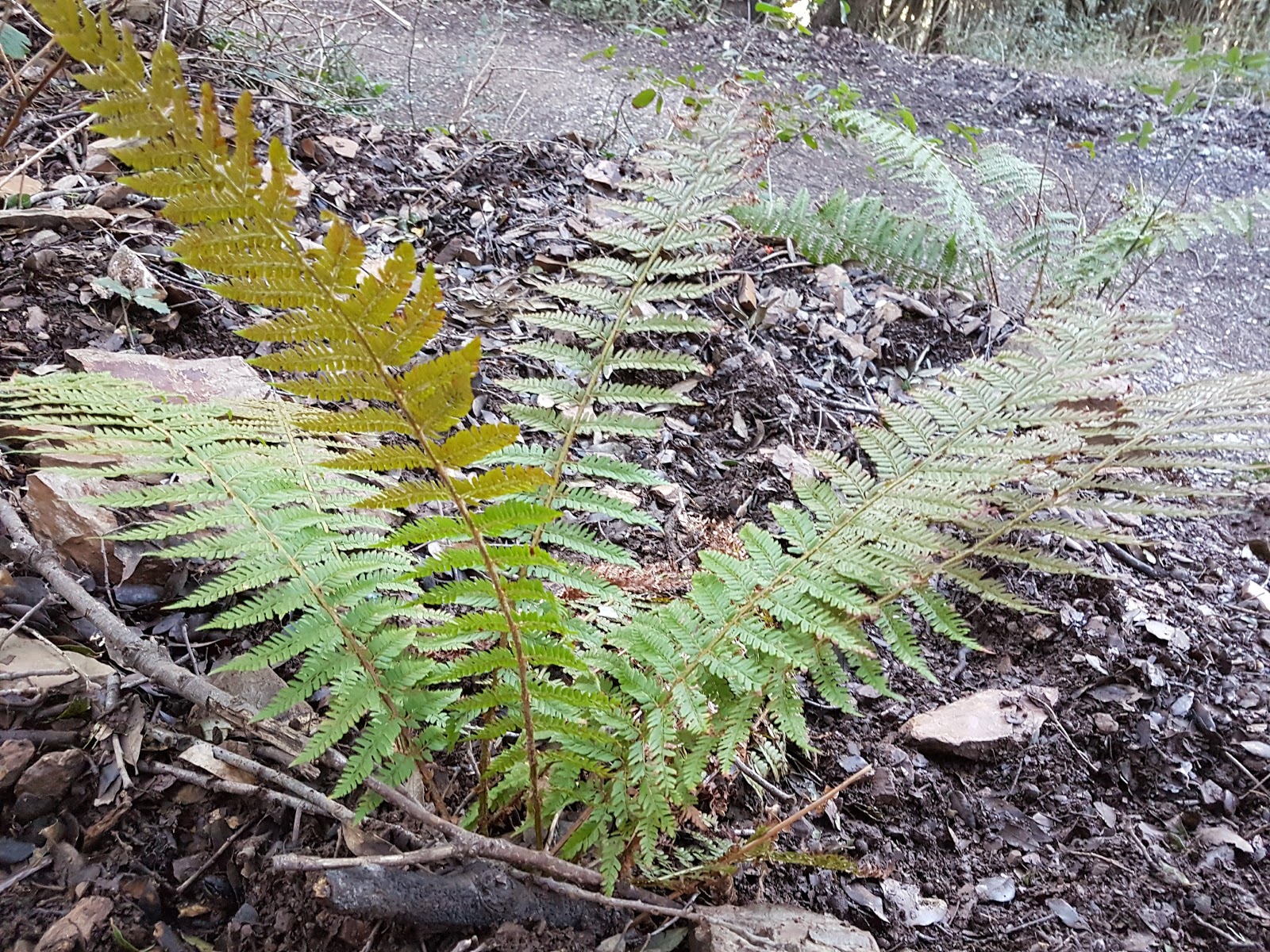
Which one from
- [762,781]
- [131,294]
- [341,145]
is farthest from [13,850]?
[341,145]

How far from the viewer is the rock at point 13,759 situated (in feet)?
3.71

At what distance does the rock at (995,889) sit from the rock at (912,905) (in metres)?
0.07

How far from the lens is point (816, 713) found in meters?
1.63

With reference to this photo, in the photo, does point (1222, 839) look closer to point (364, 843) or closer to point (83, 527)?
point (364, 843)

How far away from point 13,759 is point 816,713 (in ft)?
4.29

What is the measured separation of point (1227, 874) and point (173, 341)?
2.42 meters

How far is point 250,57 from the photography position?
3.41m

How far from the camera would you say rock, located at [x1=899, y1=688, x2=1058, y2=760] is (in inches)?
60.4

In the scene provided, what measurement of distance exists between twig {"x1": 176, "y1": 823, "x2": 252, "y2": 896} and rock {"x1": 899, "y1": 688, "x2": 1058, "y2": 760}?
3.75ft

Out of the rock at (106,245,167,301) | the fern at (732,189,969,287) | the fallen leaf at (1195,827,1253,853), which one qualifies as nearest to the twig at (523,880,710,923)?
the fallen leaf at (1195,827,1253,853)

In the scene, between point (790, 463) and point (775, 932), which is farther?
point (790, 463)

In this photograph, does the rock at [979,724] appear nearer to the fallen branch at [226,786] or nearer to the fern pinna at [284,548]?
the fern pinna at [284,548]

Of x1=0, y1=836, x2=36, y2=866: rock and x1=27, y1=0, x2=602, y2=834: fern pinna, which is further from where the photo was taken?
x1=0, y1=836, x2=36, y2=866: rock

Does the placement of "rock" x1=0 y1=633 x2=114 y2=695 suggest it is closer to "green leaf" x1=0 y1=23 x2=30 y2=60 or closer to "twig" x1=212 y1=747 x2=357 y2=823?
"twig" x1=212 y1=747 x2=357 y2=823
